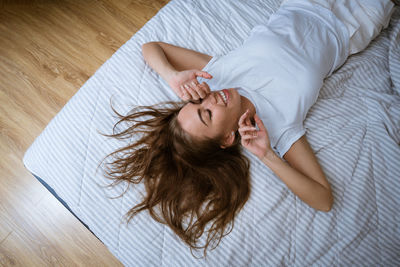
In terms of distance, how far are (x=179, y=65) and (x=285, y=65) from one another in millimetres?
530

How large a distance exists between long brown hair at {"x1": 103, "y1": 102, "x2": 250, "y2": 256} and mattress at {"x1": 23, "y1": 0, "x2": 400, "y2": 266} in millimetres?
42

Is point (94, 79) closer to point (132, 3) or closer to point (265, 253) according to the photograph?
point (132, 3)

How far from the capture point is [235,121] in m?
1.03

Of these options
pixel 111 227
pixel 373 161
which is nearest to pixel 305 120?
pixel 373 161

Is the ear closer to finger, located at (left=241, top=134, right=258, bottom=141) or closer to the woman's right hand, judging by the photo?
finger, located at (left=241, top=134, right=258, bottom=141)

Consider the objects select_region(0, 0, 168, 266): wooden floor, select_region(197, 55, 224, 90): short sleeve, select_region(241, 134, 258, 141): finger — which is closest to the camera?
select_region(241, 134, 258, 141): finger

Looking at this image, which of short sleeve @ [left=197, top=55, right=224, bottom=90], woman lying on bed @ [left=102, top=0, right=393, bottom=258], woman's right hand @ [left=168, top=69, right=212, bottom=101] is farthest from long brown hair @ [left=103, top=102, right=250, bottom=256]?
short sleeve @ [left=197, top=55, right=224, bottom=90]

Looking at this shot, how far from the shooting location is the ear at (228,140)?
1.05 meters

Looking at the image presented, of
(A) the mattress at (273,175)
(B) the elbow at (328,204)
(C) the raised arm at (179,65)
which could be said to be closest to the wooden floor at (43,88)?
(A) the mattress at (273,175)

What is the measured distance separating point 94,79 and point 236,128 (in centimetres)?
76

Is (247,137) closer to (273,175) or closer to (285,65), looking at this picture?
(273,175)

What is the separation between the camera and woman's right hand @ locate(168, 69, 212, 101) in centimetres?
101

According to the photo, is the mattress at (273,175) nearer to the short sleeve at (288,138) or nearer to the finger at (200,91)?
the short sleeve at (288,138)

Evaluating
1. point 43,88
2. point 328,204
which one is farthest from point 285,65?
point 43,88
